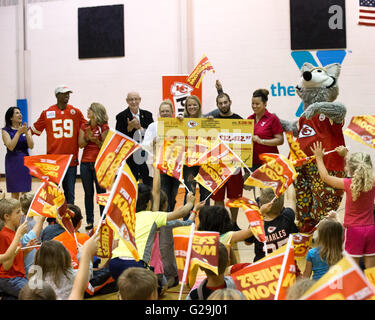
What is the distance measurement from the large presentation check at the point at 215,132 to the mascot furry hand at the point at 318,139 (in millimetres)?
724

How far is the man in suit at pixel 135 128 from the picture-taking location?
6480 millimetres

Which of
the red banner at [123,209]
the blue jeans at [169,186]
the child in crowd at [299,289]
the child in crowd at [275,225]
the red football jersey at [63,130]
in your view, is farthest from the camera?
the red football jersey at [63,130]

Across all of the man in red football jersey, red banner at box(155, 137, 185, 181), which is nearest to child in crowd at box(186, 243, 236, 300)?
red banner at box(155, 137, 185, 181)

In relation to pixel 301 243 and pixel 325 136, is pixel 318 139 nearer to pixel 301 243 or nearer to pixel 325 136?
pixel 325 136

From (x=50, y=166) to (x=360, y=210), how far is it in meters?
2.95

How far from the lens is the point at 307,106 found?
5.47 meters

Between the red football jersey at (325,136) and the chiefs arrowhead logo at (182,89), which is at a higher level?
the chiefs arrowhead logo at (182,89)

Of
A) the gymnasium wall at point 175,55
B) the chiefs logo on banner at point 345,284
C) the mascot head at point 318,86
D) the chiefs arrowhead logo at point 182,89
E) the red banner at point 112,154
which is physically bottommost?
the chiefs logo on banner at point 345,284

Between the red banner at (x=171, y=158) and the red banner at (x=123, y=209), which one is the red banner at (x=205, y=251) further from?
the red banner at (x=171, y=158)

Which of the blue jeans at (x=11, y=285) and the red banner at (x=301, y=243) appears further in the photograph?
the red banner at (x=301, y=243)

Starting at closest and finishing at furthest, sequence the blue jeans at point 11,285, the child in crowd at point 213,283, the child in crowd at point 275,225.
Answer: the child in crowd at point 213,283 < the blue jeans at point 11,285 < the child in crowd at point 275,225

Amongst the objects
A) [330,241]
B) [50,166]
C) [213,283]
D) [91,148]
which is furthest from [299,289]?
[91,148]

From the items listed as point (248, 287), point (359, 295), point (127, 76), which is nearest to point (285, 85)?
point (127, 76)

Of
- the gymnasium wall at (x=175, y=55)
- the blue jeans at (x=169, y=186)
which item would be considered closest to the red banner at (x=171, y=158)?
the blue jeans at (x=169, y=186)
